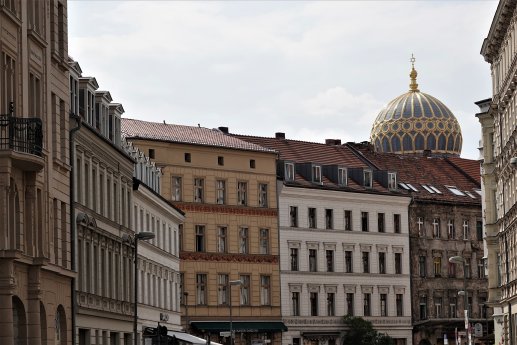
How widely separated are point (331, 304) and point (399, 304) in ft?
22.2

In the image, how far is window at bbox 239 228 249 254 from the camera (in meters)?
108

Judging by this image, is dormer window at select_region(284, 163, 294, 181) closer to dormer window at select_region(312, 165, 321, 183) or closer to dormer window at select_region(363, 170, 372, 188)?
dormer window at select_region(312, 165, 321, 183)

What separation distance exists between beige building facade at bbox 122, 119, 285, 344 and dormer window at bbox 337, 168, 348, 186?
23.2ft

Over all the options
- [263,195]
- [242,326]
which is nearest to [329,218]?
[263,195]

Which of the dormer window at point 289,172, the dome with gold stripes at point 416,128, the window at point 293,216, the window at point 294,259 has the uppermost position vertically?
the dome with gold stripes at point 416,128

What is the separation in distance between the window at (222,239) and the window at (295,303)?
6.73 meters

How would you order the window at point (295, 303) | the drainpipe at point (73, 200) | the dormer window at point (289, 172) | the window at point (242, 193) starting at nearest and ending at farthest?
the drainpipe at point (73, 200), the window at point (242, 193), the window at point (295, 303), the dormer window at point (289, 172)

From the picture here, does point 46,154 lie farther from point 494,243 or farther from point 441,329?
point 441,329

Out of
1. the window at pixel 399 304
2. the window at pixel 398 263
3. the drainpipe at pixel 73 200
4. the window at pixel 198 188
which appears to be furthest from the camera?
the window at pixel 398 263

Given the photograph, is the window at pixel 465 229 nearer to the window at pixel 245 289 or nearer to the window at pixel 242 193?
the window at pixel 245 289

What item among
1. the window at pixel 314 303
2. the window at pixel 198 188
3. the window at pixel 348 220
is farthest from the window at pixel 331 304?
the window at pixel 198 188

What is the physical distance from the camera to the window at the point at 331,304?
114 m

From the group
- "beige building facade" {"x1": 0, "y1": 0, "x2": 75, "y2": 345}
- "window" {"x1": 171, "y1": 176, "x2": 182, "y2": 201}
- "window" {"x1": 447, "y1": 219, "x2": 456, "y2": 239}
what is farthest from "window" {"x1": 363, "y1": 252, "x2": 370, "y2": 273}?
"beige building facade" {"x1": 0, "y1": 0, "x2": 75, "y2": 345}

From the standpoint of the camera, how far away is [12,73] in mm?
41156
